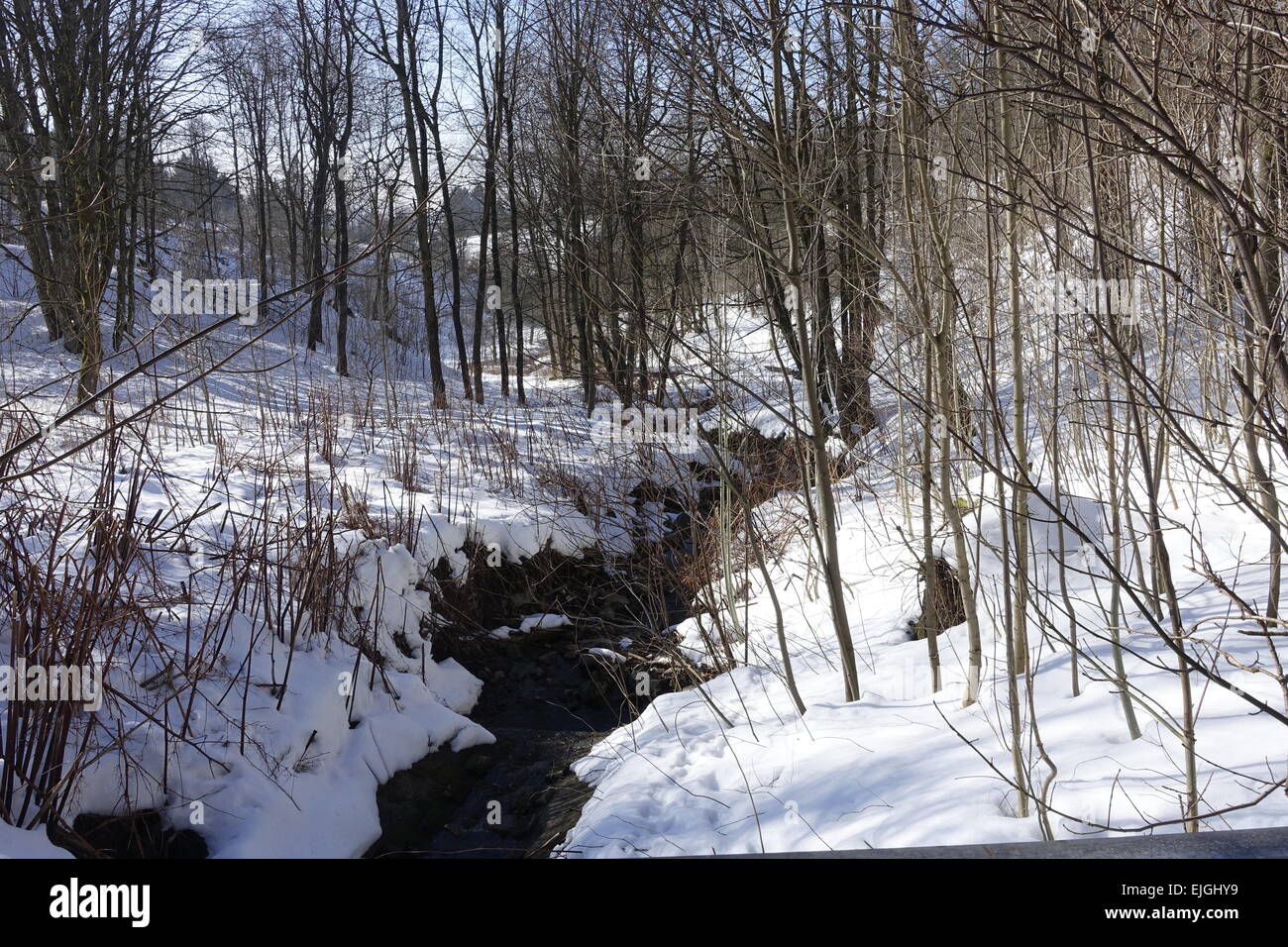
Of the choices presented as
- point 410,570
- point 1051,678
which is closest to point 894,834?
point 1051,678

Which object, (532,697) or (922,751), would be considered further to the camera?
(532,697)

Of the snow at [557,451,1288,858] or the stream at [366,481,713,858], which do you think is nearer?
the snow at [557,451,1288,858]

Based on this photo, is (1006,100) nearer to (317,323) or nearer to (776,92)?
(776,92)

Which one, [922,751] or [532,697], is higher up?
[922,751]

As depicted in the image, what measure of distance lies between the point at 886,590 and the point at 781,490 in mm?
2048

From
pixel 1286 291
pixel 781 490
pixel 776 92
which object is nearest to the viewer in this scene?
pixel 1286 291

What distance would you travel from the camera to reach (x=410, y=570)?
5.36 metres

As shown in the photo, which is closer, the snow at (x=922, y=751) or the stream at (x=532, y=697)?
the snow at (x=922, y=751)

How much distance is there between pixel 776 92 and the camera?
3232 mm

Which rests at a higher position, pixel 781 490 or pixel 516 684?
pixel 781 490

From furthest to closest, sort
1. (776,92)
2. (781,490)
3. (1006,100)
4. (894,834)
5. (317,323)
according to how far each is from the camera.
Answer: (317,323)
(781,490)
(776,92)
(894,834)
(1006,100)

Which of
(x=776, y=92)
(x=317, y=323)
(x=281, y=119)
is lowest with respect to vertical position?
(x=776, y=92)
